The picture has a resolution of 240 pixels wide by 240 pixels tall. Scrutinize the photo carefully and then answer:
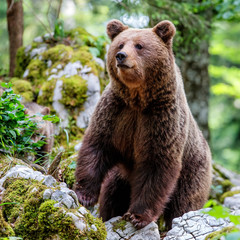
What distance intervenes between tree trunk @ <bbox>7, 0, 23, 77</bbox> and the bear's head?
4.74 metres

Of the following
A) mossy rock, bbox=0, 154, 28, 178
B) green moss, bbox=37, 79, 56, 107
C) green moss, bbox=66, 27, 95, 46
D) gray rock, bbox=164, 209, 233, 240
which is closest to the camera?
gray rock, bbox=164, 209, 233, 240

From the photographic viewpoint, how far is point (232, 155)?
59.8 ft

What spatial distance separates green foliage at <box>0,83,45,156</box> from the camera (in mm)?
4777

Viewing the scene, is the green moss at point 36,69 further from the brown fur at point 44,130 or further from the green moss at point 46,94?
the brown fur at point 44,130

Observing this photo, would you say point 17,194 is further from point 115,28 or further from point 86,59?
point 86,59

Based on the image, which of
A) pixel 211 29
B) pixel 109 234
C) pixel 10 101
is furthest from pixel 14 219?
pixel 211 29

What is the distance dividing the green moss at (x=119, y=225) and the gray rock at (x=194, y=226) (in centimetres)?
60

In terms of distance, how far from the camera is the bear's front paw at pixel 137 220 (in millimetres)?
4668

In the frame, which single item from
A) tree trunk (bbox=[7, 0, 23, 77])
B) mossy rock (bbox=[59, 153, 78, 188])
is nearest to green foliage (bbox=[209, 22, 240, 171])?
tree trunk (bbox=[7, 0, 23, 77])

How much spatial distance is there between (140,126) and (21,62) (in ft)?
16.6

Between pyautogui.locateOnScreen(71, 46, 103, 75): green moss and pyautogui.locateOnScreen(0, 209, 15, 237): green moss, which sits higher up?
pyautogui.locateOnScreen(71, 46, 103, 75): green moss

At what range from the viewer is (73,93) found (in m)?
7.93

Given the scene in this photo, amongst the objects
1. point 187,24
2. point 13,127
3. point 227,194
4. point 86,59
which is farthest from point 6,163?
point 187,24

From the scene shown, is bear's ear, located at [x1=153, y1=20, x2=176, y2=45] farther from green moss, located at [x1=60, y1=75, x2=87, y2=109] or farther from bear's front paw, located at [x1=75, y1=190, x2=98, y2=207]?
green moss, located at [x1=60, y1=75, x2=87, y2=109]
